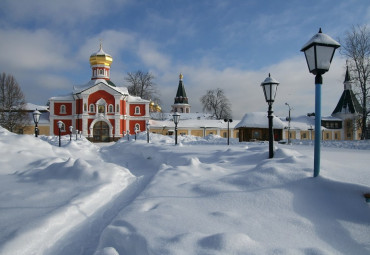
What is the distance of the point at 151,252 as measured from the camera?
248 centimetres

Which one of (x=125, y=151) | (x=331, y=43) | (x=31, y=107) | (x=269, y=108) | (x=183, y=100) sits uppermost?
(x=183, y=100)

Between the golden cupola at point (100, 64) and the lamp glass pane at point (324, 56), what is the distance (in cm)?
3837

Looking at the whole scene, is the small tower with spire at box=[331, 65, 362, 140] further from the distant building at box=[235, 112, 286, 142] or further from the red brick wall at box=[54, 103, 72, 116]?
the red brick wall at box=[54, 103, 72, 116]

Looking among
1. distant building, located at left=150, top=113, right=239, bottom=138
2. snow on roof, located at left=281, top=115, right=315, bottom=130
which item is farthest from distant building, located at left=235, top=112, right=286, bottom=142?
distant building, located at left=150, top=113, right=239, bottom=138

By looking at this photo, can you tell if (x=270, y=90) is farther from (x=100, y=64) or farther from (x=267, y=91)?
(x=100, y=64)

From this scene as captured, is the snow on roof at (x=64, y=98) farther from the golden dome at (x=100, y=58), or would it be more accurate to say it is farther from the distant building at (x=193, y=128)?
the distant building at (x=193, y=128)

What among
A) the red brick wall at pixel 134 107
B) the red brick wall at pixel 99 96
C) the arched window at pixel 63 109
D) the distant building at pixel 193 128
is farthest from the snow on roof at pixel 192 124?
the arched window at pixel 63 109

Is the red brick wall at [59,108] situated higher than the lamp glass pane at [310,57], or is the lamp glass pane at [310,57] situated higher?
the red brick wall at [59,108]

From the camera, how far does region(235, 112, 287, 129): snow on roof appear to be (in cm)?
2873

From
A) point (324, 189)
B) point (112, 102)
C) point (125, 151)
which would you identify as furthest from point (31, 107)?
point (324, 189)

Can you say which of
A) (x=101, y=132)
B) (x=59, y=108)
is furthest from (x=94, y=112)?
(x=59, y=108)

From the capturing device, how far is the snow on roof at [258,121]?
28728 mm

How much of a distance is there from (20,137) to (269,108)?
1027 cm

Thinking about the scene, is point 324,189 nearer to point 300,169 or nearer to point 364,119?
point 300,169
